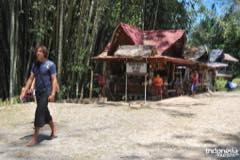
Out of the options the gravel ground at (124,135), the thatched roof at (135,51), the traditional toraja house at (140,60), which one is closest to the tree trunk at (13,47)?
the gravel ground at (124,135)

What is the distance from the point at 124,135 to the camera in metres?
10.5

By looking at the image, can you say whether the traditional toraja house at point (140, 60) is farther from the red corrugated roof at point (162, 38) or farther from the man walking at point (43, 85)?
the man walking at point (43, 85)

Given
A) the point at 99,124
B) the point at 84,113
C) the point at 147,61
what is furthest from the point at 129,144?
the point at 147,61

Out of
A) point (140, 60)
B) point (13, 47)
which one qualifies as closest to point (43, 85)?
point (13, 47)

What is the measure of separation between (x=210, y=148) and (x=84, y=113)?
5.92 meters

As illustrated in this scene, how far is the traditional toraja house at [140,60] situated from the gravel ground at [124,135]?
4716 millimetres

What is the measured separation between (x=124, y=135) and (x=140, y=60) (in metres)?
9.57

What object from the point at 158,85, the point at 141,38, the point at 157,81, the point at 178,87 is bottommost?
the point at 178,87

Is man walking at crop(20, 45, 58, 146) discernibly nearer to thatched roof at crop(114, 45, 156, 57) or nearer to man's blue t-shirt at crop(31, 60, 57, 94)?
man's blue t-shirt at crop(31, 60, 57, 94)

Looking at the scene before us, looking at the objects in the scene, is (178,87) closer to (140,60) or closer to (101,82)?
(101,82)

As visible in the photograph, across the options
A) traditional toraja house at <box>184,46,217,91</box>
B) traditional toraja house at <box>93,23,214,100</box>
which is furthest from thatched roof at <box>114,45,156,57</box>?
traditional toraja house at <box>184,46,217,91</box>

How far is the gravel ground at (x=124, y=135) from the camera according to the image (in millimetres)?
8625

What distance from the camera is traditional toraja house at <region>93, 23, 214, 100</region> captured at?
1998 centimetres

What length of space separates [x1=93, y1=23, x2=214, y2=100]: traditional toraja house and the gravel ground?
4.72m
